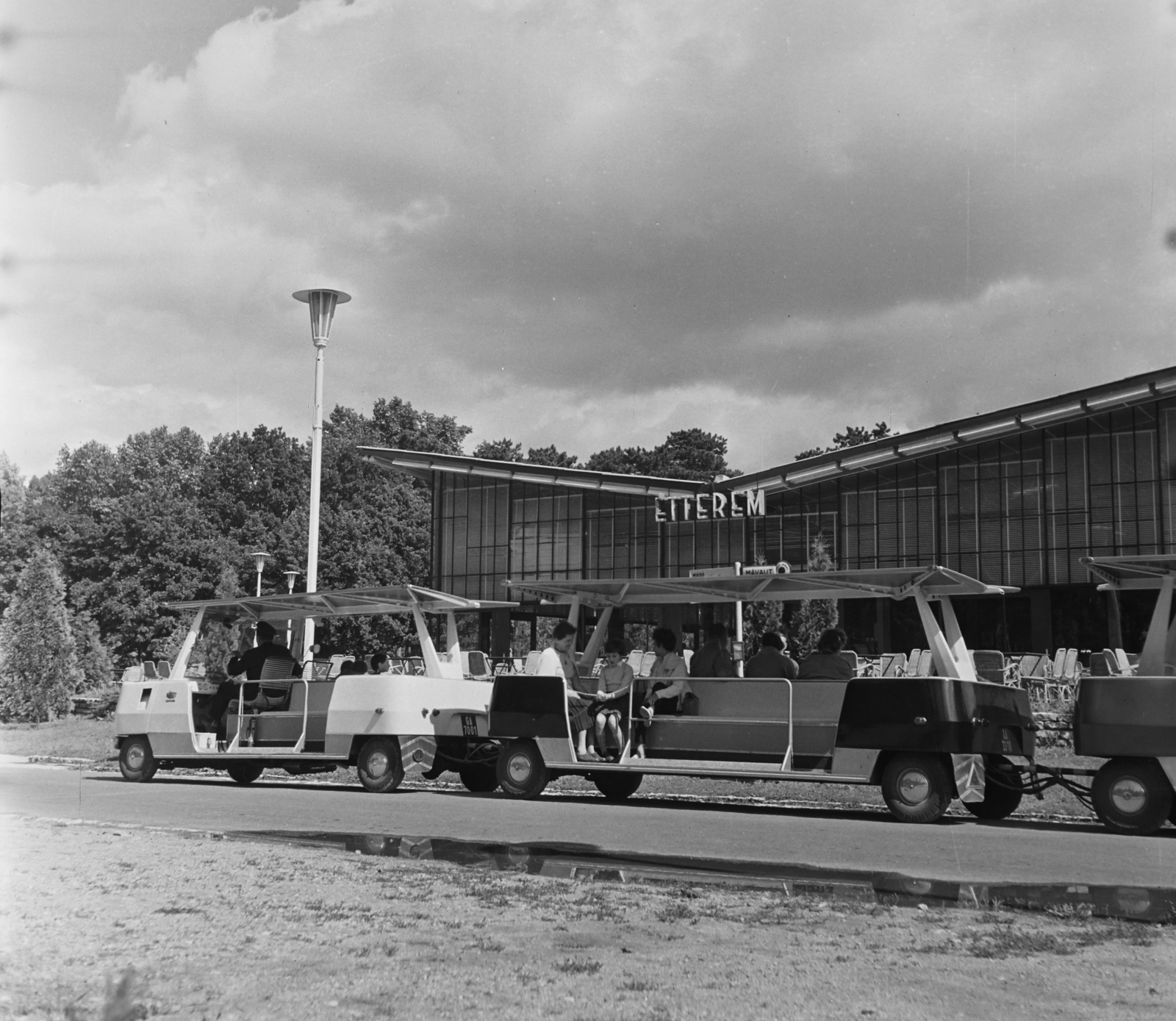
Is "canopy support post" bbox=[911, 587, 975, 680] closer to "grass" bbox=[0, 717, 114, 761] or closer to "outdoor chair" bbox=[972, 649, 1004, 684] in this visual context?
"outdoor chair" bbox=[972, 649, 1004, 684]

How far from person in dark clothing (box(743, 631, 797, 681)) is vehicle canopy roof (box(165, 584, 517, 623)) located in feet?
8.73

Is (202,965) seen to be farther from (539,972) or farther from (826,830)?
(826,830)

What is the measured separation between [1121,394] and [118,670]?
4512 cm

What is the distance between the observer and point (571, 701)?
13820 millimetres

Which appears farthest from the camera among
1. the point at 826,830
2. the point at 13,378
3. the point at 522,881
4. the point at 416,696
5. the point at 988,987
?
the point at 416,696

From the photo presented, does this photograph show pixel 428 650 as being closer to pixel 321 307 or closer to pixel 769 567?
pixel 321 307

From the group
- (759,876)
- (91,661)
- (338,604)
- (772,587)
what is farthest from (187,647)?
(91,661)

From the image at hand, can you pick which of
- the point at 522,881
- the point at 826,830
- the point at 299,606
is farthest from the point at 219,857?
the point at 299,606

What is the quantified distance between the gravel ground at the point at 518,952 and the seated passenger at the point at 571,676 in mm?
5668

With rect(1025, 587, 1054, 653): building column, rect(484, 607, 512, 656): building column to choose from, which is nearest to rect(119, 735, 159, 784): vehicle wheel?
rect(1025, 587, 1054, 653): building column

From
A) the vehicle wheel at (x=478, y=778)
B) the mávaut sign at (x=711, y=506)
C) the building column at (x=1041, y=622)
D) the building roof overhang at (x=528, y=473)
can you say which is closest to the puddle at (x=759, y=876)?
the vehicle wheel at (x=478, y=778)

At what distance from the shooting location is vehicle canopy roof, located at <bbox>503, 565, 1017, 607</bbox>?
12.3 m

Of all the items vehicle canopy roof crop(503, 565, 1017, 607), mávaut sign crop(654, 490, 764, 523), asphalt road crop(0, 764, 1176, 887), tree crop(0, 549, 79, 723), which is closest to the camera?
asphalt road crop(0, 764, 1176, 887)

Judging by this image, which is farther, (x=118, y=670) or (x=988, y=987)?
(x=118, y=670)
